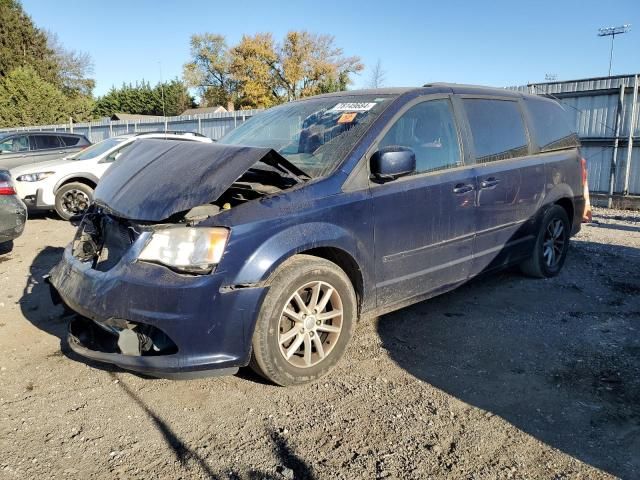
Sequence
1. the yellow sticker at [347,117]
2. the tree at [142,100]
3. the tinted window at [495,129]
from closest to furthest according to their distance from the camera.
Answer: the yellow sticker at [347,117], the tinted window at [495,129], the tree at [142,100]

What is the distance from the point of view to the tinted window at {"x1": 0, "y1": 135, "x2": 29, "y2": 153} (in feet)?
39.4

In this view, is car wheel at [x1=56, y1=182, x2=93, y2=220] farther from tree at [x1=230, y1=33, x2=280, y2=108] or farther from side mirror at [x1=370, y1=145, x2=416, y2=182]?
tree at [x1=230, y1=33, x2=280, y2=108]

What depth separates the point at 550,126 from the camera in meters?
5.36

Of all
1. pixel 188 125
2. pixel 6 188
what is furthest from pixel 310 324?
pixel 188 125

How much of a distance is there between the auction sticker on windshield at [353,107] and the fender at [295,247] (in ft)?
3.48

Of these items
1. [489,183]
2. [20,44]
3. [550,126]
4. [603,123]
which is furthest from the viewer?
[20,44]

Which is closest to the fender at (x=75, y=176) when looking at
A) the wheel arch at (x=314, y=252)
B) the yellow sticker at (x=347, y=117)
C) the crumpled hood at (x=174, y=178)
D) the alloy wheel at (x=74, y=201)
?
the alloy wheel at (x=74, y=201)

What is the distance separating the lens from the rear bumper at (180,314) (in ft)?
9.21

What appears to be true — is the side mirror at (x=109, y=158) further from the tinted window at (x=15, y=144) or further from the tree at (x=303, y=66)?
the tree at (x=303, y=66)

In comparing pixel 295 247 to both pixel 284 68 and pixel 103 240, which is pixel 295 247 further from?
pixel 284 68

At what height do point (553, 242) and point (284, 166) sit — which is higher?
point (284, 166)

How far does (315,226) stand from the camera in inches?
127

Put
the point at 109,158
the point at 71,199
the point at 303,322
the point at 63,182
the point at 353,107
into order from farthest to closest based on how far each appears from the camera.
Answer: the point at 109,158 < the point at 71,199 < the point at 63,182 < the point at 353,107 < the point at 303,322

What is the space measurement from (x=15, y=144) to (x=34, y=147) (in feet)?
1.27
